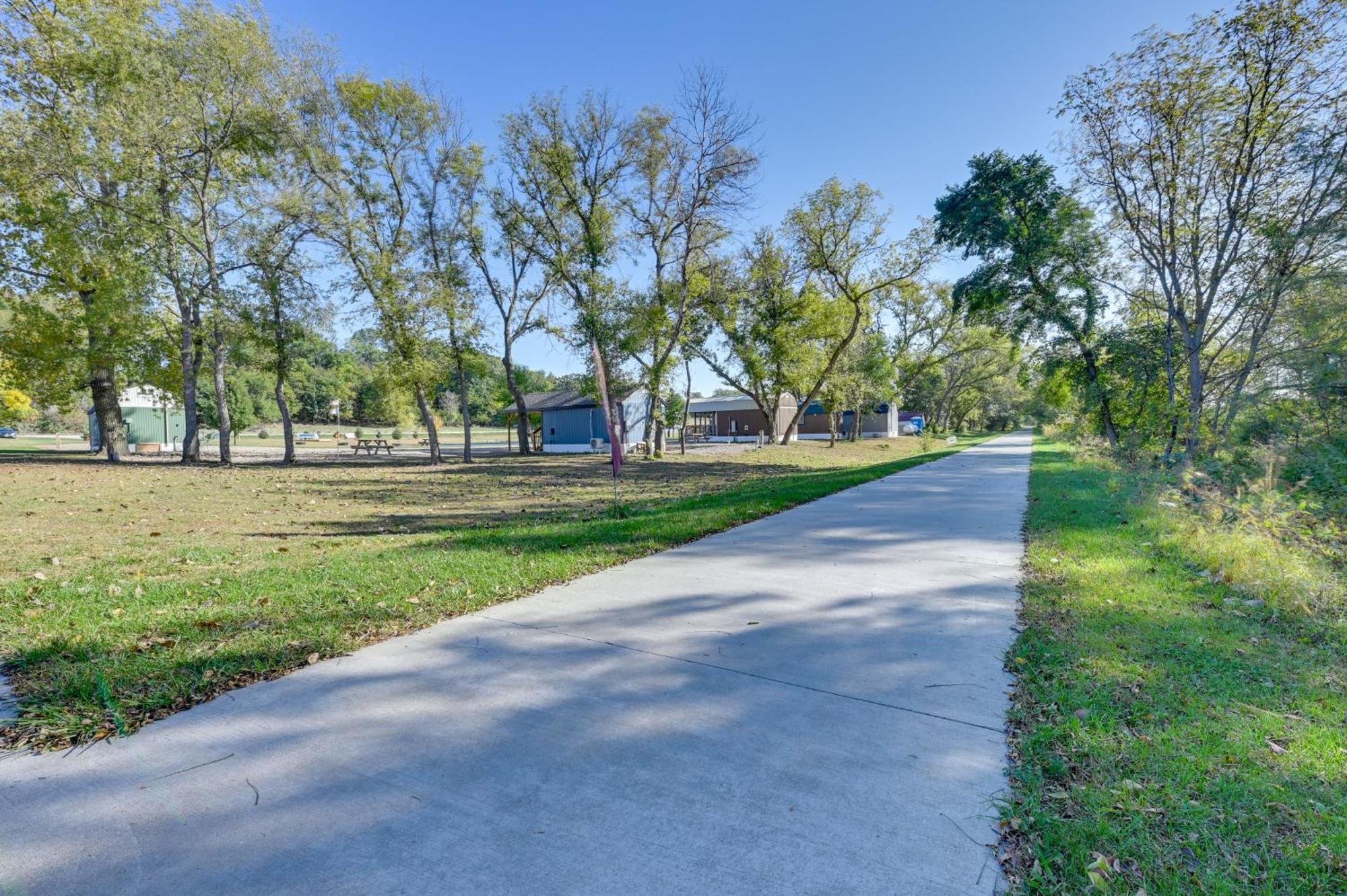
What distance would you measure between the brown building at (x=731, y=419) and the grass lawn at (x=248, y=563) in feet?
113

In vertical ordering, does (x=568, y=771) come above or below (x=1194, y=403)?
below

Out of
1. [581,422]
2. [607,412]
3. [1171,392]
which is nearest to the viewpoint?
[607,412]

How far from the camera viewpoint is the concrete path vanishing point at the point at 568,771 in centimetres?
185

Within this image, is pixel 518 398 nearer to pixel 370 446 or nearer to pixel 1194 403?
pixel 370 446

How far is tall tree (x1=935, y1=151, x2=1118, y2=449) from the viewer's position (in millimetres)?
18172

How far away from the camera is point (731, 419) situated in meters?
52.2

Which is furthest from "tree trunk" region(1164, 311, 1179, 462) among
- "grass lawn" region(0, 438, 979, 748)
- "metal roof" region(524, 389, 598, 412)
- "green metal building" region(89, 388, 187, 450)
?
"green metal building" region(89, 388, 187, 450)

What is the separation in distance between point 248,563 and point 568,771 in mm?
5064

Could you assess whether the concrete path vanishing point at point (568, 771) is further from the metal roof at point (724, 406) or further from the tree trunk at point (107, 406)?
the metal roof at point (724, 406)

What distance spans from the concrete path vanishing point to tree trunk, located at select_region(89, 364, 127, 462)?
23084mm

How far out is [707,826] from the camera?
6.69 ft

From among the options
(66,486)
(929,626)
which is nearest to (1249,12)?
(929,626)

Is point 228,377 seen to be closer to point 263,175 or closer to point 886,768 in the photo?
point 263,175

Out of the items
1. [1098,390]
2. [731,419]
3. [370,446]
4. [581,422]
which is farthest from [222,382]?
[731,419]
